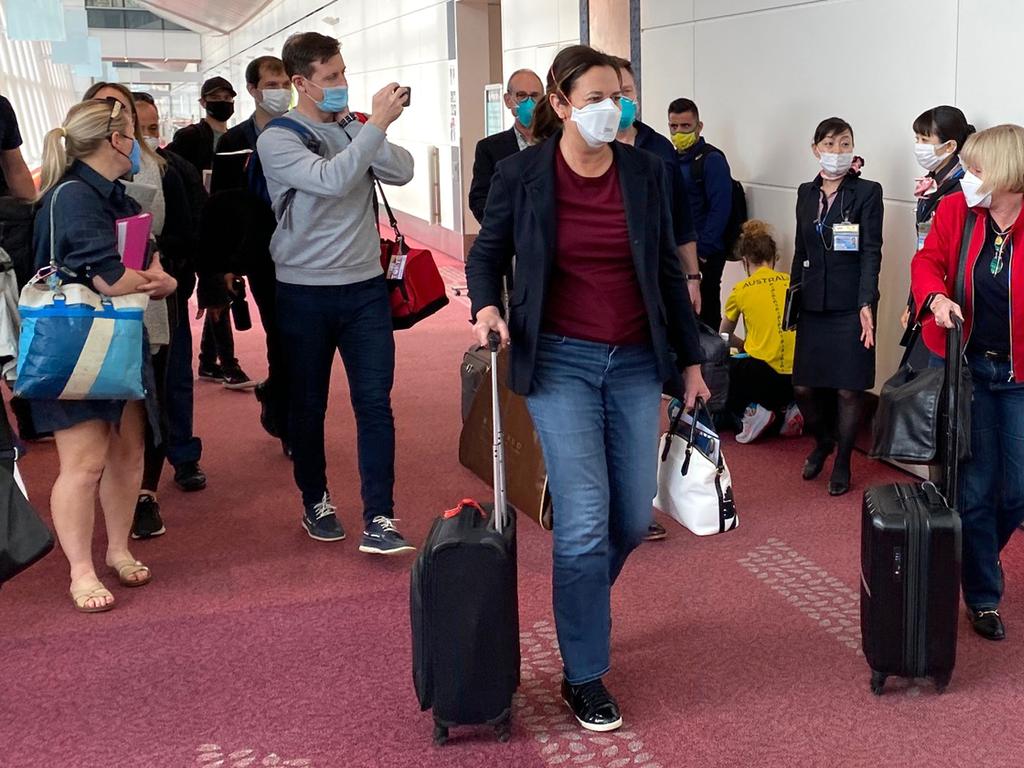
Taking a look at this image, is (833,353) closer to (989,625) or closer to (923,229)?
(923,229)

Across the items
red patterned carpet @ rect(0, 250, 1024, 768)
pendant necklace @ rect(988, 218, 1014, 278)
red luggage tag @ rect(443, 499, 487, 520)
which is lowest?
red patterned carpet @ rect(0, 250, 1024, 768)

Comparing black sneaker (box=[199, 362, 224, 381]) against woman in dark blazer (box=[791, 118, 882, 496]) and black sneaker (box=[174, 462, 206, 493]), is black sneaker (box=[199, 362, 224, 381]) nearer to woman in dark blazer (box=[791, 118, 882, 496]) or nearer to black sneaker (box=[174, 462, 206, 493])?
black sneaker (box=[174, 462, 206, 493])

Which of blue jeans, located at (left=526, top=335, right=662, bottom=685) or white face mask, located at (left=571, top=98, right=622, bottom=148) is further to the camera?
blue jeans, located at (left=526, top=335, right=662, bottom=685)

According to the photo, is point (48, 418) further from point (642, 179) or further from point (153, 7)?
point (153, 7)

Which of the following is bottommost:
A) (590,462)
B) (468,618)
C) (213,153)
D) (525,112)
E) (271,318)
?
(468,618)

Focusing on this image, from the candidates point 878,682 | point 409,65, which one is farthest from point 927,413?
point 409,65

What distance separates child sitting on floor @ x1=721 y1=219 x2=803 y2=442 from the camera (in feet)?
18.0

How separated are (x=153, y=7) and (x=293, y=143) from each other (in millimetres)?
49712

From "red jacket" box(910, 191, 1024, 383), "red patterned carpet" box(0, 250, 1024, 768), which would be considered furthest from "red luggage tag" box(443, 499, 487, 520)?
"red jacket" box(910, 191, 1024, 383)

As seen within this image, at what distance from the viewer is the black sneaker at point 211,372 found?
291 inches

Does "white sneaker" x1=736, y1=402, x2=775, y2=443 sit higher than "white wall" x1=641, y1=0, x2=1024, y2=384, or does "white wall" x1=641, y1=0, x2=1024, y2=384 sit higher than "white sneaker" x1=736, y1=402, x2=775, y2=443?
"white wall" x1=641, y1=0, x2=1024, y2=384

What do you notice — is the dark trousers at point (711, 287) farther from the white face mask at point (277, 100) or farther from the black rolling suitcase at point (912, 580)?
the black rolling suitcase at point (912, 580)

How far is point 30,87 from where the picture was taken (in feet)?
78.6

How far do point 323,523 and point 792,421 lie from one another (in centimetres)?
240
